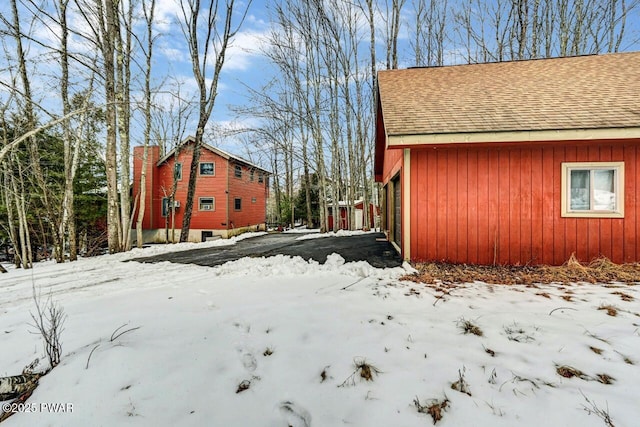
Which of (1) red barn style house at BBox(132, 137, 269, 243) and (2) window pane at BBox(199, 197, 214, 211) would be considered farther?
(2) window pane at BBox(199, 197, 214, 211)

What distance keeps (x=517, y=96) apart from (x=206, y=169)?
56.4 feet

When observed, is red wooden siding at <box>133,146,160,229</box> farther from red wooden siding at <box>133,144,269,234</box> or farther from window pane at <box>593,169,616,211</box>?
window pane at <box>593,169,616,211</box>

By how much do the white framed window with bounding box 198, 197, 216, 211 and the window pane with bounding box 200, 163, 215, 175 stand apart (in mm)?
1723

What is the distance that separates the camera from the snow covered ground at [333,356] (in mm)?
1581

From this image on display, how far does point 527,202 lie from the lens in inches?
195

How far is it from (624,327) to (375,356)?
7.65 feet

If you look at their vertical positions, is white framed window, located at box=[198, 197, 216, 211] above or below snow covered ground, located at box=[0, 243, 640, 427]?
above

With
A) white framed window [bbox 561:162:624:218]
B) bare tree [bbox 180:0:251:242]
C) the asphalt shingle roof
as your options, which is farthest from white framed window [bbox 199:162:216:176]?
white framed window [bbox 561:162:624:218]

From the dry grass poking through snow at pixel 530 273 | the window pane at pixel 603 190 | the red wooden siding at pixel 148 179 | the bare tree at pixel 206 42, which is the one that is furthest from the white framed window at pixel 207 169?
the window pane at pixel 603 190

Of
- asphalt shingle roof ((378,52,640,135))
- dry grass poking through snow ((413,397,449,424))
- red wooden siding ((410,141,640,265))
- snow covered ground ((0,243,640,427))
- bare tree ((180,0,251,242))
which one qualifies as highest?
bare tree ((180,0,251,242))

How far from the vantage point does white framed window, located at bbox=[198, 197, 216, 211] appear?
18.0 meters

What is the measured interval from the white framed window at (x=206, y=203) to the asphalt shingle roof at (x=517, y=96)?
45.9ft

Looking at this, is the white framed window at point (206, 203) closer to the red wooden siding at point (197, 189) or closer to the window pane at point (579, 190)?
the red wooden siding at point (197, 189)

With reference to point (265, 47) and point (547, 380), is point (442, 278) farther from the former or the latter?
point (265, 47)
